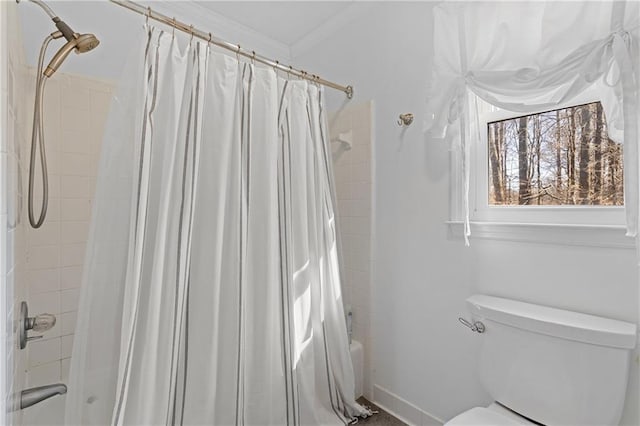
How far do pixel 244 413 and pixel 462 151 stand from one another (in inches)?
54.5

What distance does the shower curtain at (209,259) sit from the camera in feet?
3.39

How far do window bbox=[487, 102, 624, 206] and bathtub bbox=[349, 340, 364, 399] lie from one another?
42.5 inches

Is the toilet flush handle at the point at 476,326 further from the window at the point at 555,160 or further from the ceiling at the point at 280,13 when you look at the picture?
the ceiling at the point at 280,13

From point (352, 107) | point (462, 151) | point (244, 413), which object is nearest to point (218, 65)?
point (352, 107)

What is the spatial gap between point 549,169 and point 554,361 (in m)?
0.71

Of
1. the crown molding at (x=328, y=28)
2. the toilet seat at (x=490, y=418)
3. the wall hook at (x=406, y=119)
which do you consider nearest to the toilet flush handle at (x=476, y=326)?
the toilet seat at (x=490, y=418)

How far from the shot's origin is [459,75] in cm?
135

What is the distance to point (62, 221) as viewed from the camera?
61.6 inches

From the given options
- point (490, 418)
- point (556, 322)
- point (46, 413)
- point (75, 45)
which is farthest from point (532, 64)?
point (46, 413)

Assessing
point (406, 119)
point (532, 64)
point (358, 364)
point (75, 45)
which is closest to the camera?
point (75, 45)

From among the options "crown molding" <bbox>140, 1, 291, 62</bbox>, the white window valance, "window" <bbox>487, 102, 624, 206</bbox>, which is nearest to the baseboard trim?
the white window valance

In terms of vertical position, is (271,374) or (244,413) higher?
(271,374)

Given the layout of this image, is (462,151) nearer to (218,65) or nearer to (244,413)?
(218,65)

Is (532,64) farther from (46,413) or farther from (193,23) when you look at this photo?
(46,413)
